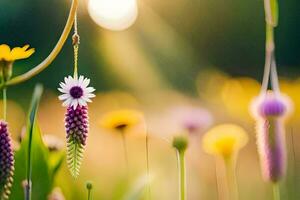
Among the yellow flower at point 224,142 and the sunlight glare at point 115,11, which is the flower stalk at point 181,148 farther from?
the sunlight glare at point 115,11

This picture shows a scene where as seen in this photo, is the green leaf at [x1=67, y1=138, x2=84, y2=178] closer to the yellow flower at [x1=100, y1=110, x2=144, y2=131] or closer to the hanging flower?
the hanging flower

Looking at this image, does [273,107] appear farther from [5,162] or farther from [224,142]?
[5,162]

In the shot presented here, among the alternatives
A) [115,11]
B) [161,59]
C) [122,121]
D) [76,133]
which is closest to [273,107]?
[76,133]

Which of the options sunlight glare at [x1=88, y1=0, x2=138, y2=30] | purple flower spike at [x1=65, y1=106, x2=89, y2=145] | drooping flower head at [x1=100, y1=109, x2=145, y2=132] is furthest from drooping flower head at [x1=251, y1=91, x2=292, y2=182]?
sunlight glare at [x1=88, y1=0, x2=138, y2=30]

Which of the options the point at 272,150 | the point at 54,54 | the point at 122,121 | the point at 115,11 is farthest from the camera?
the point at 115,11

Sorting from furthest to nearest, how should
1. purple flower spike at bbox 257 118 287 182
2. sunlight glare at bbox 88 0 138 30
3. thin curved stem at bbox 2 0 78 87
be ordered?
sunlight glare at bbox 88 0 138 30
thin curved stem at bbox 2 0 78 87
purple flower spike at bbox 257 118 287 182

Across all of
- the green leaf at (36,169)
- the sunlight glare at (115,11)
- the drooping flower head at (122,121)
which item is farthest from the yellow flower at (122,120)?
the sunlight glare at (115,11)

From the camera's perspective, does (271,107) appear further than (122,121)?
No
